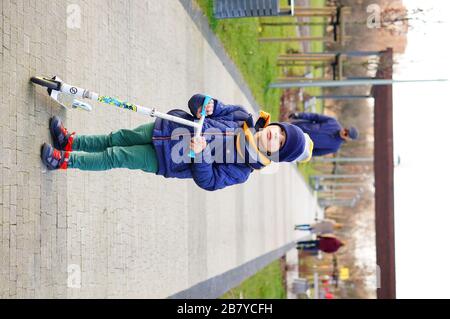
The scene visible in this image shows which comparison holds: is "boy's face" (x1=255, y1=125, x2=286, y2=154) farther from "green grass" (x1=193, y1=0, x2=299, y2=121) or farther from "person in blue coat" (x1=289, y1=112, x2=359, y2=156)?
"person in blue coat" (x1=289, y1=112, x2=359, y2=156)

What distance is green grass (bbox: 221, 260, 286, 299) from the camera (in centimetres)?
1376

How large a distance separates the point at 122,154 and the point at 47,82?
101 centimetres

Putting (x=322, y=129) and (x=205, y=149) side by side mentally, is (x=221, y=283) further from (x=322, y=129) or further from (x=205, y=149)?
(x=205, y=149)

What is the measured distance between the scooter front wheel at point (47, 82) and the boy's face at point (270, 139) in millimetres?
2000

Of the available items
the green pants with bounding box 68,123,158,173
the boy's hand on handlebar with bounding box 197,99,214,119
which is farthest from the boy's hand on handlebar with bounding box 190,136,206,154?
the green pants with bounding box 68,123,158,173

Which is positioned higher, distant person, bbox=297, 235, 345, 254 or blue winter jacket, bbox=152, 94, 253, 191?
blue winter jacket, bbox=152, 94, 253, 191

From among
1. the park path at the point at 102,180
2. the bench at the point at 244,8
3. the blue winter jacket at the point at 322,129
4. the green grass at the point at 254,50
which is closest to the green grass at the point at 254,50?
the green grass at the point at 254,50

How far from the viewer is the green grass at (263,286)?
13.8 meters

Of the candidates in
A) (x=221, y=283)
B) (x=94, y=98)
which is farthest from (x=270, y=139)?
(x=221, y=283)

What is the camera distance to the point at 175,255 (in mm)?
9383

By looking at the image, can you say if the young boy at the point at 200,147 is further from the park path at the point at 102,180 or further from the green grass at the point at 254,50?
the green grass at the point at 254,50

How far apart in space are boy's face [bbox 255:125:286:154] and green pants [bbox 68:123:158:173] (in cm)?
117

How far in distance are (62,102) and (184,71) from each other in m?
4.56
